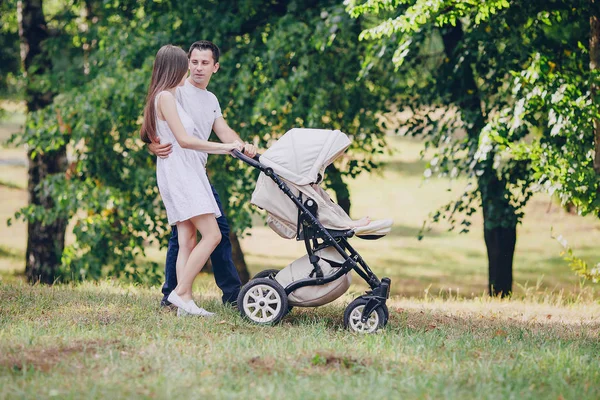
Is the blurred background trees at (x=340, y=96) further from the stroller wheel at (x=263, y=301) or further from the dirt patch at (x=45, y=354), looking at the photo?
the dirt patch at (x=45, y=354)

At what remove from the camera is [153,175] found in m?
9.53

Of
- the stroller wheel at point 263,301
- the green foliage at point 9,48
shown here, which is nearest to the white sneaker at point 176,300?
the stroller wheel at point 263,301

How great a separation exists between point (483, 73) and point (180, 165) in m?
4.61

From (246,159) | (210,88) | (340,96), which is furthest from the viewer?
(340,96)

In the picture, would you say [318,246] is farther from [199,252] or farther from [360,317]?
[199,252]

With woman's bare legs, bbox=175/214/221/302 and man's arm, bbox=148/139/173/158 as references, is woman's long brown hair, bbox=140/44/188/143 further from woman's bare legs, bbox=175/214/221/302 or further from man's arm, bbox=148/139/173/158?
woman's bare legs, bbox=175/214/221/302

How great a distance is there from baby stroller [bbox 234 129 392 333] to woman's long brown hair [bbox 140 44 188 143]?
706 millimetres

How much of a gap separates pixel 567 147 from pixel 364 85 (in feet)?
10.6

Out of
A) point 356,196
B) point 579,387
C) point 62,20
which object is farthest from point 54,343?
point 356,196

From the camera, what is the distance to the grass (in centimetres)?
382

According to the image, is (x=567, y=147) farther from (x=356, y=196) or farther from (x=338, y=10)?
(x=356, y=196)

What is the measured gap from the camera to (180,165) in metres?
5.57

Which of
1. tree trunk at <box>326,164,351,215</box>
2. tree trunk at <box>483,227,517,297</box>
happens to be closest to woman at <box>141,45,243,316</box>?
tree trunk at <box>326,164,351,215</box>

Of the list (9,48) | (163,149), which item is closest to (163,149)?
(163,149)
